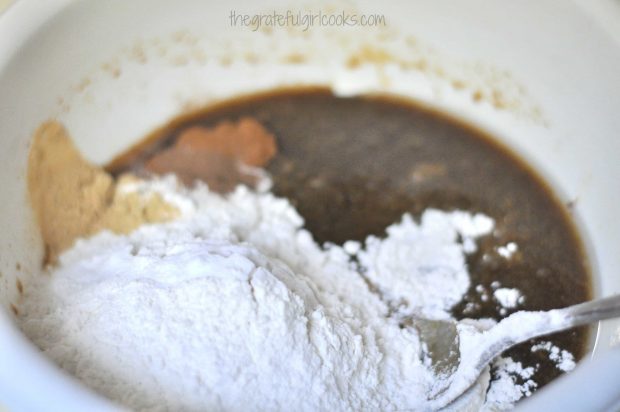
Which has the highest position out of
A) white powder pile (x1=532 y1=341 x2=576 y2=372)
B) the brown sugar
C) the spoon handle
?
the brown sugar

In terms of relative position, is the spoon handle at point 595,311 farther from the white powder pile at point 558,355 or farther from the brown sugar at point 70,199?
the brown sugar at point 70,199

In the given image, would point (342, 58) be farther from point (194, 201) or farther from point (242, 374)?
point (242, 374)

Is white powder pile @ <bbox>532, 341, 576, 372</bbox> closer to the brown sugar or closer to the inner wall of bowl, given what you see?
the inner wall of bowl

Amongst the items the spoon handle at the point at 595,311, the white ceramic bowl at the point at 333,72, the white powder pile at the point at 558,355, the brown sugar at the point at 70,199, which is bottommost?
the white powder pile at the point at 558,355

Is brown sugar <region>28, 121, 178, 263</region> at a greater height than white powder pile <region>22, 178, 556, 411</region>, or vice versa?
brown sugar <region>28, 121, 178, 263</region>

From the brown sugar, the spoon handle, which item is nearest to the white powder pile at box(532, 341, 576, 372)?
the spoon handle

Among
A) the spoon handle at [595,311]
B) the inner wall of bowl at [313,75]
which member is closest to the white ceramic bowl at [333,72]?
the inner wall of bowl at [313,75]
